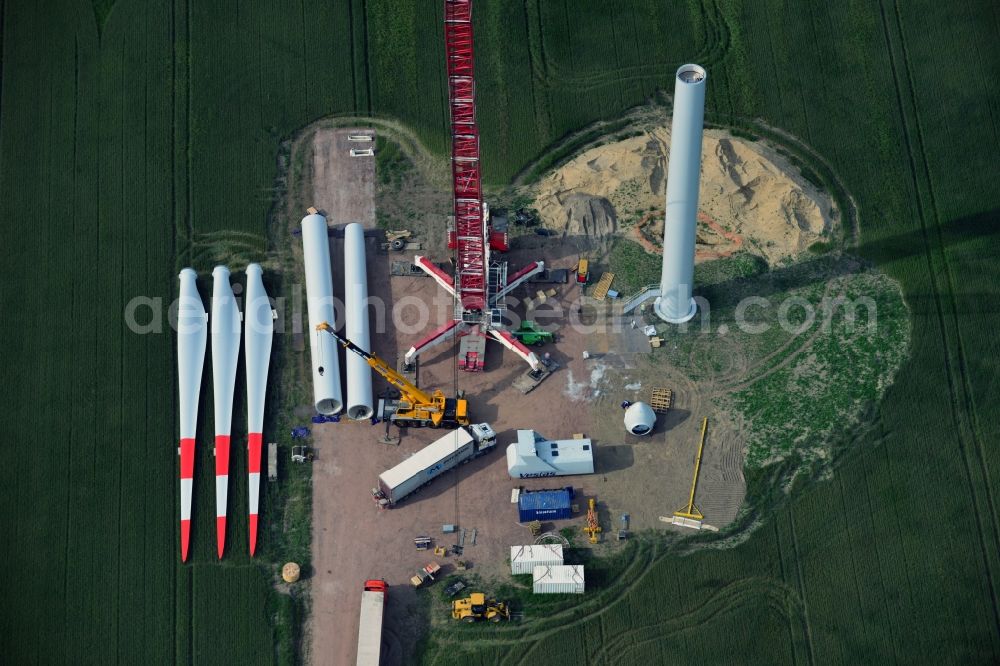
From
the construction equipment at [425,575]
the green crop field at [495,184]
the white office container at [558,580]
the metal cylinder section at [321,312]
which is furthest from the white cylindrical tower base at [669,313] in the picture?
the construction equipment at [425,575]

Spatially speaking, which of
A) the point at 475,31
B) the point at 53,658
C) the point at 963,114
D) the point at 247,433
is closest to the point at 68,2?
the point at 475,31

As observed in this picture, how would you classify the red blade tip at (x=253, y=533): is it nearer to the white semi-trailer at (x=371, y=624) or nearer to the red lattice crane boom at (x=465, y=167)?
the white semi-trailer at (x=371, y=624)

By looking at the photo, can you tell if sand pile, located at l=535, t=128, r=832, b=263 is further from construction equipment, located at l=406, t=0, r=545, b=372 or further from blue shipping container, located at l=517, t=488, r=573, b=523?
blue shipping container, located at l=517, t=488, r=573, b=523

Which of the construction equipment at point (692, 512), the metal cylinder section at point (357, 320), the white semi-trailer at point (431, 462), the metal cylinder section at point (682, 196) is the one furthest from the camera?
the metal cylinder section at point (357, 320)

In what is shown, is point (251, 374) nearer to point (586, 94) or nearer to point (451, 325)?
point (451, 325)

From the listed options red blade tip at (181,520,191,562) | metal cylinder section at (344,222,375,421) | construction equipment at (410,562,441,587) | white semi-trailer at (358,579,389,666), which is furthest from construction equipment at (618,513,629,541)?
red blade tip at (181,520,191,562)
